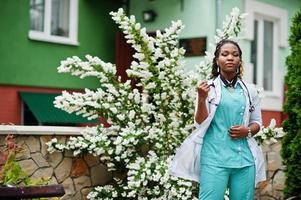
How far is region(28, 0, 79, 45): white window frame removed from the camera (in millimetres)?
11883

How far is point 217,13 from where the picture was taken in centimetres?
1188

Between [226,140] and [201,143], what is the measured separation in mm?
198

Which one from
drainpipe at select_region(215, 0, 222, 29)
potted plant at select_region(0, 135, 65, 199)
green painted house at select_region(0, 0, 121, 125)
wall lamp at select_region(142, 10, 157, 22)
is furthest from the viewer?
wall lamp at select_region(142, 10, 157, 22)

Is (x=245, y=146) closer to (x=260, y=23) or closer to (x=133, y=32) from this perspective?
(x=133, y=32)

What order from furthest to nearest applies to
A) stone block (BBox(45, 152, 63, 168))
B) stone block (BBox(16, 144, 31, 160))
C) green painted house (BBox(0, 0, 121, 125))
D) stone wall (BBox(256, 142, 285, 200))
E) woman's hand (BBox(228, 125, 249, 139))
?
green painted house (BBox(0, 0, 121, 125)) → stone wall (BBox(256, 142, 285, 200)) → stone block (BBox(45, 152, 63, 168)) → stone block (BBox(16, 144, 31, 160)) → woman's hand (BBox(228, 125, 249, 139))

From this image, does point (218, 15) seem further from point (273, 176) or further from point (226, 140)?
point (226, 140)

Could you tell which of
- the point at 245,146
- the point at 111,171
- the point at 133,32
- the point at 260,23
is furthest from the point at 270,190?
the point at 260,23

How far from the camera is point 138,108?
21.7ft

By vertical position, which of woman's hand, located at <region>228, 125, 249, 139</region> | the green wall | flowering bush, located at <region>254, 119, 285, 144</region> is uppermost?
the green wall

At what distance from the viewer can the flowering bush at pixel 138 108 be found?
6453mm

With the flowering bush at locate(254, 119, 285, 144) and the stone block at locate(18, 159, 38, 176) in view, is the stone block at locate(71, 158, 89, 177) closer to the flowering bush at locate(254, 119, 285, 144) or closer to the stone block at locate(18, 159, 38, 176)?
the stone block at locate(18, 159, 38, 176)

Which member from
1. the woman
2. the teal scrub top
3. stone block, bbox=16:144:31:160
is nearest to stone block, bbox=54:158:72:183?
stone block, bbox=16:144:31:160

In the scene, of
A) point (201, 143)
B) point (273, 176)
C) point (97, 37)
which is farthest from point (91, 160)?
point (97, 37)

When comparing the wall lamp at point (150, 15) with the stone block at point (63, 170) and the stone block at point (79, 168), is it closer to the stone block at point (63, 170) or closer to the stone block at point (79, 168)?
the stone block at point (79, 168)
